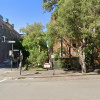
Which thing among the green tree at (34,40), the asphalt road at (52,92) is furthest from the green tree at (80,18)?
the green tree at (34,40)

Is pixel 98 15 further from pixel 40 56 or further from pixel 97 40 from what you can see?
pixel 40 56

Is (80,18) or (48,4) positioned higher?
(48,4)

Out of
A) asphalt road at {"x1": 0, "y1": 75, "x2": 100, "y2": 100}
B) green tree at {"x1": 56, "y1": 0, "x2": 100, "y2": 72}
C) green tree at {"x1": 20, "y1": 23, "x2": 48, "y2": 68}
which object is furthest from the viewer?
green tree at {"x1": 20, "y1": 23, "x2": 48, "y2": 68}

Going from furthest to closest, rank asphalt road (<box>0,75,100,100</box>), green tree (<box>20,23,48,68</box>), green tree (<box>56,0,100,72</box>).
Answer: green tree (<box>20,23,48,68</box>), green tree (<box>56,0,100,72</box>), asphalt road (<box>0,75,100,100</box>)

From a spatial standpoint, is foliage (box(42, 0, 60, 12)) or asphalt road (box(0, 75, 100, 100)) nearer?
asphalt road (box(0, 75, 100, 100))

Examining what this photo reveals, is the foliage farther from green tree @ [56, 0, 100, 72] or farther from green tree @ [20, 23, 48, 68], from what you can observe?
green tree @ [56, 0, 100, 72]

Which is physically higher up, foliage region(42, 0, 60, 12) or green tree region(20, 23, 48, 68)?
foliage region(42, 0, 60, 12)

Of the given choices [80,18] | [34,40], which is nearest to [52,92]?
[80,18]

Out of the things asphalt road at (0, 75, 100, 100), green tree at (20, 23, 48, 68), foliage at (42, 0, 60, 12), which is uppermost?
foliage at (42, 0, 60, 12)

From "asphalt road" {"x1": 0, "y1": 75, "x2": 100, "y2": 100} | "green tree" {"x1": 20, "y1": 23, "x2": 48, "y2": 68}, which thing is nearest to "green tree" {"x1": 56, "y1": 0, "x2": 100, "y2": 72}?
"asphalt road" {"x1": 0, "y1": 75, "x2": 100, "y2": 100}

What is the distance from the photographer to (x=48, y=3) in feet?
66.5

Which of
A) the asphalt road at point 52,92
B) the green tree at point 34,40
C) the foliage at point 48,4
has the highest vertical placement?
the foliage at point 48,4

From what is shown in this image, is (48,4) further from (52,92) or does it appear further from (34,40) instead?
(52,92)

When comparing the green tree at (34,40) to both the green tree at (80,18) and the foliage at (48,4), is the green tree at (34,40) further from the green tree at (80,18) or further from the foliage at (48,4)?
the green tree at (80,18)
